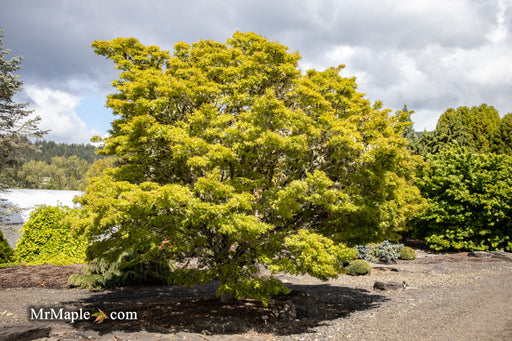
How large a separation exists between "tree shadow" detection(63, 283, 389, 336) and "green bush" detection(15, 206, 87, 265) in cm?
608

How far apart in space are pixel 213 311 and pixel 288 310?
7.29 feet

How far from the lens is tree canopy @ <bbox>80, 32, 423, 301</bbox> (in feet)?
24.5

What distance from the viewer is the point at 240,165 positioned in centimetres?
859

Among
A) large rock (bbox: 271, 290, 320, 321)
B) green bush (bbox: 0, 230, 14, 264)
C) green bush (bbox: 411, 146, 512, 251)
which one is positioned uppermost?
green bush (bbox: 411, 146, 512, 251)

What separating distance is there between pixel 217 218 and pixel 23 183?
97228mm

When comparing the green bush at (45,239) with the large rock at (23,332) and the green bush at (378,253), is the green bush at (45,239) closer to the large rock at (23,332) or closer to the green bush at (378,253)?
the large rock at (23,332)

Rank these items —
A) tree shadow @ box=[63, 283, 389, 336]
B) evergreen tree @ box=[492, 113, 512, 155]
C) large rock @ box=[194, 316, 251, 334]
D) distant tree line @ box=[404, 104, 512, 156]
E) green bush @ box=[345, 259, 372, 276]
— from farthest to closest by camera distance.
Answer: evergreen tree @ box=[492, 113, 512, 155] < distant tree line @ box=[404, 104, 512, 156] < green bush @ box=[345, 259, 372, 276] < tree shadow @ box=[63, 283, 389, 336] < large rock @ box=[194, 316, 251, 334]

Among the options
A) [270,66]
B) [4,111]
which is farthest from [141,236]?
[4,111]

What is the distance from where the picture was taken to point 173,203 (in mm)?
6879

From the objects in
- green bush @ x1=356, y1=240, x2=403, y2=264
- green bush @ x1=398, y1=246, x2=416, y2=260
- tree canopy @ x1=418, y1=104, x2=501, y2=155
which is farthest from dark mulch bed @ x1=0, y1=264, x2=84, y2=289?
tree canopy @ x1=418, y1=104, x2=501, y2=155

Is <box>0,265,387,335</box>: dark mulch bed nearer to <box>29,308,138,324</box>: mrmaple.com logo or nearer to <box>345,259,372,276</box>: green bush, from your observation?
<box>29,308,138,324</box>: mrmaple.com logo

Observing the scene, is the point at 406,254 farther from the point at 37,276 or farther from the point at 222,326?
the point at 37,276

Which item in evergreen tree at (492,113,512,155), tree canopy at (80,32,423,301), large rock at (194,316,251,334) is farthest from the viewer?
evergreen tree at (492,113,512,155)

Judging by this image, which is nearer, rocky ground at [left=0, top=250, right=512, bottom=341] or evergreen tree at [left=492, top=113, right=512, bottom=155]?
rocky ground at [left=0, top=250, right=512, bottom=341]
